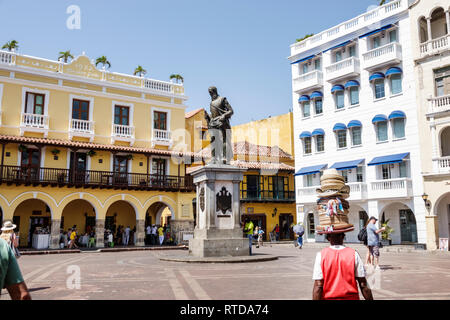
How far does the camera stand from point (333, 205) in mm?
4281

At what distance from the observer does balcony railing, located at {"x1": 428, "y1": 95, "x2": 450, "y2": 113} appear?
81.8 feet

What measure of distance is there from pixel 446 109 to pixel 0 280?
2618 centimetres

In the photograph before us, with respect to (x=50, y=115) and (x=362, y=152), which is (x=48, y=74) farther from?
(x=362, y=152)

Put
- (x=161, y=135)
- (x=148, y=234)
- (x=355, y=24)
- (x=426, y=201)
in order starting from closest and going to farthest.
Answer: (x=426, y=201), (x=355, y=24), (x=148, y=234), (x=161, y=135)

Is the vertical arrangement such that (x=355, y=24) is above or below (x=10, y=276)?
above

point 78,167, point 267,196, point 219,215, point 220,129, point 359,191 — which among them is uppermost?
point 78,167

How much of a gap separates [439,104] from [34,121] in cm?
2639

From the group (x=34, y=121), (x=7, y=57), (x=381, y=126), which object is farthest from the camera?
(x=381, y=126)

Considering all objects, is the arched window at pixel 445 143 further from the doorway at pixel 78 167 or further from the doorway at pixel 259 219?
the doorway at pixel 78 167

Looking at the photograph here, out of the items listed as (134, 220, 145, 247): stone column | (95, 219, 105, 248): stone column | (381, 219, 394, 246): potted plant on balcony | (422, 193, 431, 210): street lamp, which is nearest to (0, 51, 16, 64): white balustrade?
(95, 219, 105, 248): stone column

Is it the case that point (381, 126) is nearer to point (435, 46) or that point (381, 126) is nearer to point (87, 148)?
point (435, 46)

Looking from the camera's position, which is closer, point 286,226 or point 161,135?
point 161,135

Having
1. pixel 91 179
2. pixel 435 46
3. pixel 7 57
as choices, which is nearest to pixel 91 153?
pixel 91 179

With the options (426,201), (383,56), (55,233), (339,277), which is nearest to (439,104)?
(383,56)
